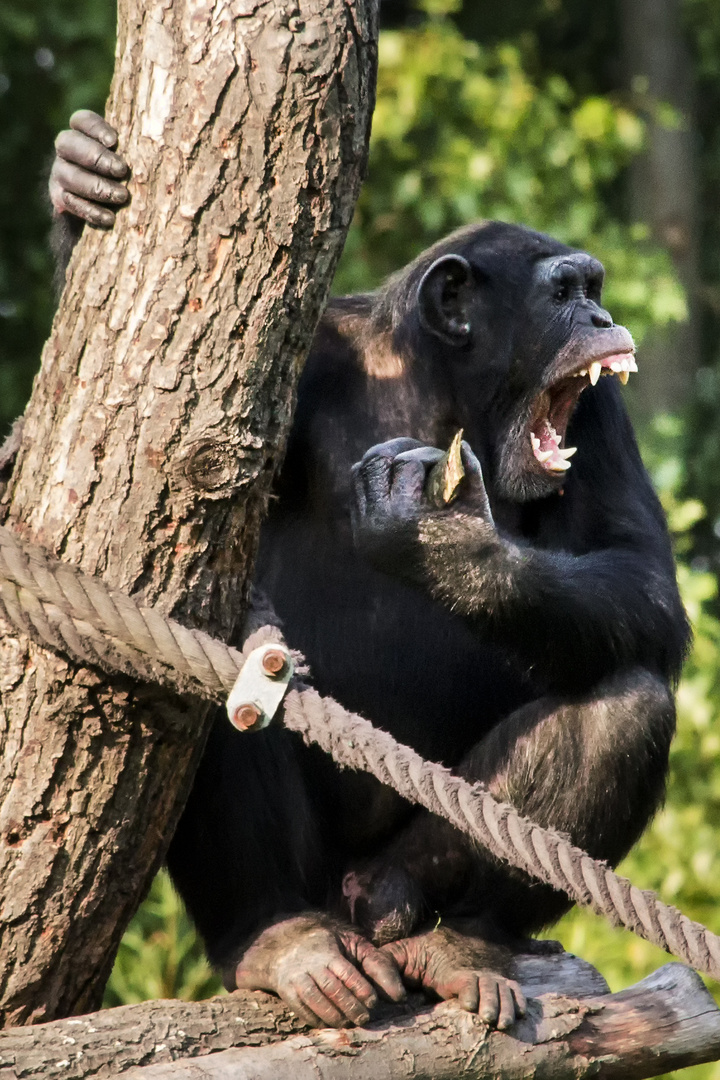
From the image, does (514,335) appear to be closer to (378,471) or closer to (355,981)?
(378,471)

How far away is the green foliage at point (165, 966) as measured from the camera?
18.2ft

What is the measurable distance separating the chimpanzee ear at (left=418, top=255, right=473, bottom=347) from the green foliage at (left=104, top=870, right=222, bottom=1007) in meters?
2.84

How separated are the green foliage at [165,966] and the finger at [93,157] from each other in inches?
143

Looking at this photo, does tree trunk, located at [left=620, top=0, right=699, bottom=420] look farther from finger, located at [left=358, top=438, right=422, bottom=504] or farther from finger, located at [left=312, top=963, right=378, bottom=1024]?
finger, located at [left=312, top=963, right=378, bottom=1024]

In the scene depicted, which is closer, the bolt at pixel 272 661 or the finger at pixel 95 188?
the bolt at pixel 272 661

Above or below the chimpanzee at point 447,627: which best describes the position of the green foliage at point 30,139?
above


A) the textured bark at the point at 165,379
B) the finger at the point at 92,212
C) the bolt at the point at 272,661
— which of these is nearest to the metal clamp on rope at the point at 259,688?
the bolt at the point at 272,661

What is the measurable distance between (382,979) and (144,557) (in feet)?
3.66

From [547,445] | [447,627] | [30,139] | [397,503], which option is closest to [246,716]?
[397,503]

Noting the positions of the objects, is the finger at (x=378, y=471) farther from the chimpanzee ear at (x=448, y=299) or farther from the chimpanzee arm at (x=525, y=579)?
the chimpanzee ear at (x=448, y=299)

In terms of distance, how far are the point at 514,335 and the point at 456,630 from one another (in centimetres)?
84

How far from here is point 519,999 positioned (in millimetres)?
2809

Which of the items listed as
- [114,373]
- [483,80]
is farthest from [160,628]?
[483,80]

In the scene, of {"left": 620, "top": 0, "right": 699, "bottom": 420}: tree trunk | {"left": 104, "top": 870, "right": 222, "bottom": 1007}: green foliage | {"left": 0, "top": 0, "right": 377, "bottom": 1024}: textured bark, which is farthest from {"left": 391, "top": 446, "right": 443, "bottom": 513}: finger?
{"left": 620, "top": 0, "right": 699, "bottom": 420}: tree trunk
